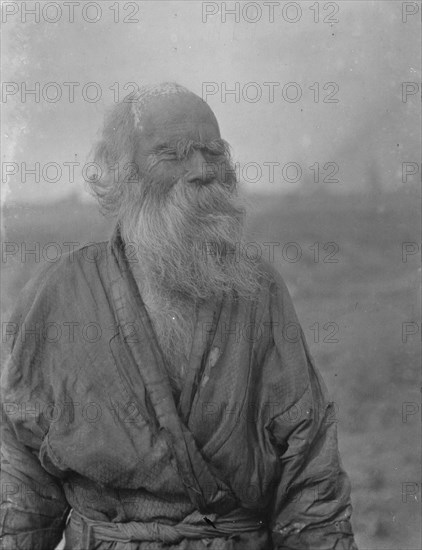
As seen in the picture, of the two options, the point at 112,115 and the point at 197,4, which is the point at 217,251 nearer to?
the point at 112,115

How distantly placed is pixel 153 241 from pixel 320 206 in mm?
1529

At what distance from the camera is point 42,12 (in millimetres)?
3939

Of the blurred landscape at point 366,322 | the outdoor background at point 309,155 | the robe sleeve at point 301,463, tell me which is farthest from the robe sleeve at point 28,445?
the blurred landscape at point 366,322

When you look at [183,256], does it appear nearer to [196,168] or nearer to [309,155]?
[196,168]

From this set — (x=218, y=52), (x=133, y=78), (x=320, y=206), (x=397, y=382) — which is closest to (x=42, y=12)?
(x=133, y=78)

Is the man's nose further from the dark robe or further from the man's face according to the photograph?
the dark robe

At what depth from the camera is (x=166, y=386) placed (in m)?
2.62

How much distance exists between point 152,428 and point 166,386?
0.10 m

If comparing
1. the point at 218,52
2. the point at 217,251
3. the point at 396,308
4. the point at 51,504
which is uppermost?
the point at 218,52

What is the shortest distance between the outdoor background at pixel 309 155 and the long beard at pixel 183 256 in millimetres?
1175

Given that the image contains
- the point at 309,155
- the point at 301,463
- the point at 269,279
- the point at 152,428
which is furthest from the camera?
the point at 309,155

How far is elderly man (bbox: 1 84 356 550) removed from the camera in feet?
8.57

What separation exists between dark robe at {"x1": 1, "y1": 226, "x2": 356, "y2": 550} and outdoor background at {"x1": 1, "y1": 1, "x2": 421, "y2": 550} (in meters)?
1.21

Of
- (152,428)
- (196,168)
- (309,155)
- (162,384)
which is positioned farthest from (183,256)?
(309,155)
